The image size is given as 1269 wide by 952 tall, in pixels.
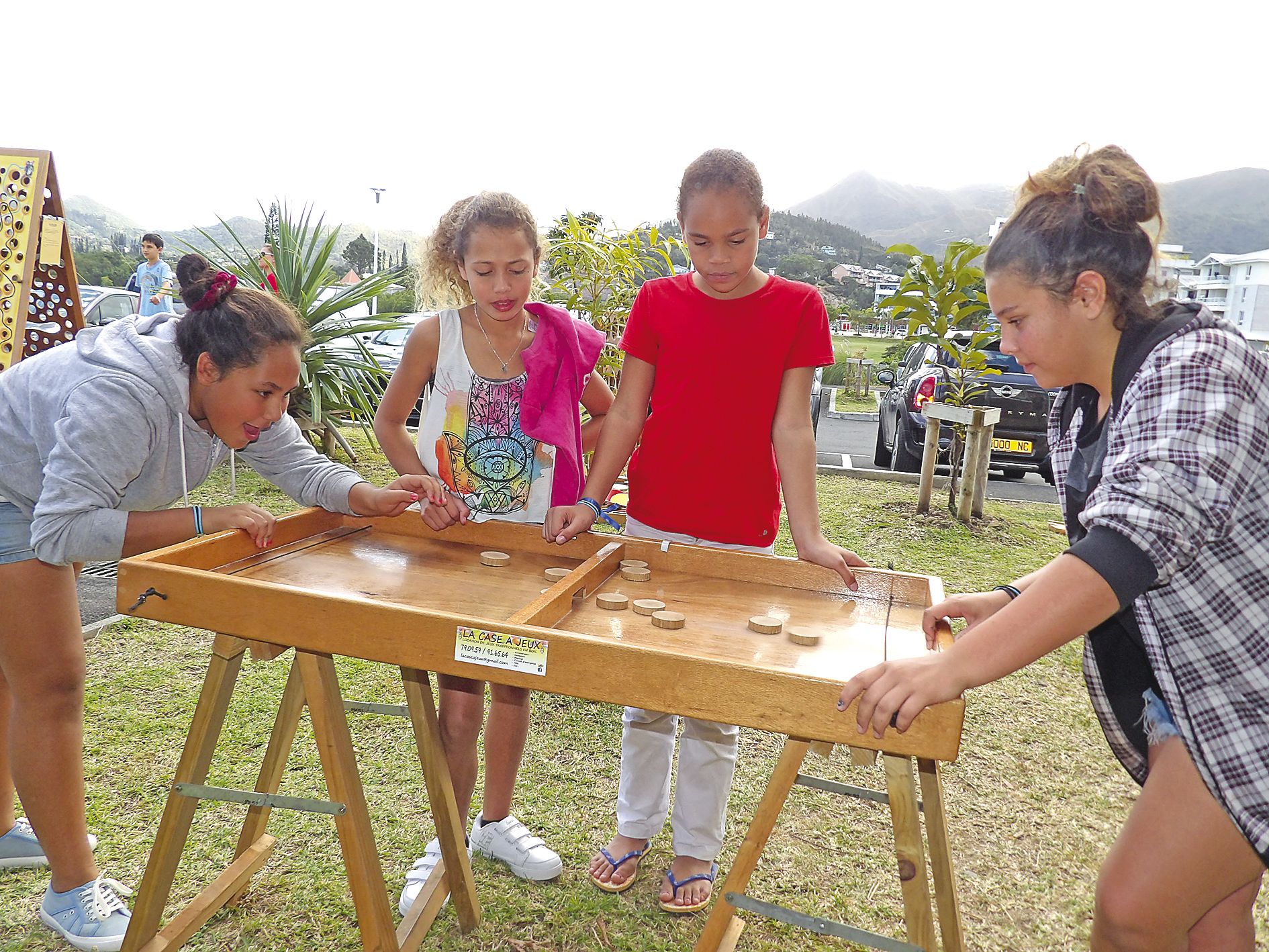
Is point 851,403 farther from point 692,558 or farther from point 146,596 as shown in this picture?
point 146,596

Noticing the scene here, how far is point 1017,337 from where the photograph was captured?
1576 mm

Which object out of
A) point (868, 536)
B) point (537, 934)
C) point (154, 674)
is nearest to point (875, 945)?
point (537, 934)

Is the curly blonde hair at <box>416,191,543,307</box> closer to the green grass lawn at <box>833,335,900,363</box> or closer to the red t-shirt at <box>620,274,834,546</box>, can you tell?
the red t-shirt at <box>620,274,834,546</box>

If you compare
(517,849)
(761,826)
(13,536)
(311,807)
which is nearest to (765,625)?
(761,826)

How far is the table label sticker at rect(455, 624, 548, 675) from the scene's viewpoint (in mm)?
1501

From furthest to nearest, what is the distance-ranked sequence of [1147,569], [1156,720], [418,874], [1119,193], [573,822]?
[573,822] < [418,874] < [1156,720] < [1119,193] < [1147,569]

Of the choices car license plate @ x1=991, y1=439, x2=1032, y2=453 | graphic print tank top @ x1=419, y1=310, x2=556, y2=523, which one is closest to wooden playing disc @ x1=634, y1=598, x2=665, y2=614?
graphic print tank top @ x1=419, y1=310, x2=556, y2=523

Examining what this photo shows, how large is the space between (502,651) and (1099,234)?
1260 millimetres

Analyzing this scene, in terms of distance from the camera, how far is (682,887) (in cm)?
246

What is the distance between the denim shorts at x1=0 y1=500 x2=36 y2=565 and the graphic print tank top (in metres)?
1.04

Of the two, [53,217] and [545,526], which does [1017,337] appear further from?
[53,217]

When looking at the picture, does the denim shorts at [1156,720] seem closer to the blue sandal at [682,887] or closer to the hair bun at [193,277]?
the blue sandal at [682,887]

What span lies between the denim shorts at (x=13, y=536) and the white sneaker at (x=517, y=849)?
1.44m

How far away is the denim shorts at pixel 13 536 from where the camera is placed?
2.04m
